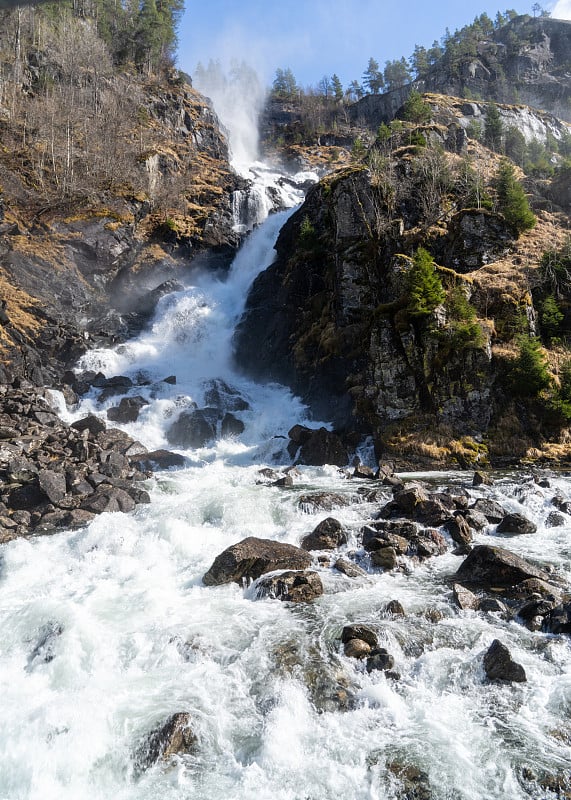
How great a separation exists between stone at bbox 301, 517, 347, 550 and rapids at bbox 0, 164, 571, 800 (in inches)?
15.6

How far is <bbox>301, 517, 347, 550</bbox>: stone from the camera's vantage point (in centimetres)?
1349

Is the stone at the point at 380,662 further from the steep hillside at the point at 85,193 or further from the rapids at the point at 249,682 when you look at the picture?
the steep hillside at the point at 85,193

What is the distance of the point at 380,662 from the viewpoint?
27.2 ft

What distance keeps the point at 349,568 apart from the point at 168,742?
6.13 metres

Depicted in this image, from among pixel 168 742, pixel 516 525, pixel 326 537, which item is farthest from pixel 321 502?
pixel 168 742

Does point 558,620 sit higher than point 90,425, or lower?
higher

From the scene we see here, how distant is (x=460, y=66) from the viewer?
8850 centimetres

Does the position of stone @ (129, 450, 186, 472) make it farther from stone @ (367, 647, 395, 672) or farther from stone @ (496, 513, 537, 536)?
stone @ (367, 647, 395, 672)

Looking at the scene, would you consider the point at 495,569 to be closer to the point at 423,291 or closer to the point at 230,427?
the point at 423,291

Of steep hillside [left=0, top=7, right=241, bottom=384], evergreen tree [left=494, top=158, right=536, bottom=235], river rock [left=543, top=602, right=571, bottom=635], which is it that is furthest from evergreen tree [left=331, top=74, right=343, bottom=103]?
river rock [left=543, top=602, right=571, bottom=635]

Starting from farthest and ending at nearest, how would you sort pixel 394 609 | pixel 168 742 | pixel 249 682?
pixel 394 609 < pixel 249 682 < pixel 168 742

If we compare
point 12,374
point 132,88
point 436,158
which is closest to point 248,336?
point 12,374

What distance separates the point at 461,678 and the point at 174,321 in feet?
116

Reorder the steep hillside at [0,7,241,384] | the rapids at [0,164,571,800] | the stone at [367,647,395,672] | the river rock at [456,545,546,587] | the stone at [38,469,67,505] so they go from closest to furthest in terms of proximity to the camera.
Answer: the rapids at [0,164,571,800], the stone at [367,647,395,672], the river rock at [456,545,546,587], the stone at [38,469,67,505], the steep hillside at [0,7,241,384]
